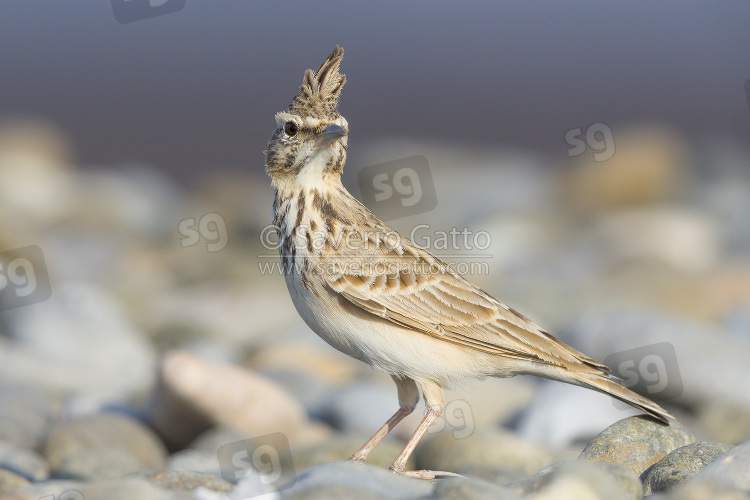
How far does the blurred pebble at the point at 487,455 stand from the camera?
265 inches

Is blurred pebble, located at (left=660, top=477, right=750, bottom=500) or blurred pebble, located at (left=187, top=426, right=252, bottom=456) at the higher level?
blurred pebble, located at (left=660, top=477, right=750, bottom=500)

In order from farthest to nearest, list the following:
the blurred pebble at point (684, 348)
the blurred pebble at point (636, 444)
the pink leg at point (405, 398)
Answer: the blurred pebble at point (684, 348) < the pink leg at point (405, 398) < the blurred pebble at point (636, 444)

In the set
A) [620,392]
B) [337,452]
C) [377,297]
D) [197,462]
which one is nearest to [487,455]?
[337,452]

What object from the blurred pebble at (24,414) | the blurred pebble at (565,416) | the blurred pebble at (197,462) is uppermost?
the blurred pebble at (24,414)

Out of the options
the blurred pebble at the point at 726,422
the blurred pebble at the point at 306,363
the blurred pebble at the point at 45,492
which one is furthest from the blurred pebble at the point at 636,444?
the blurred pebble at the point at 306,363

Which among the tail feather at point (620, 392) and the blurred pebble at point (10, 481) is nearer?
the tail feather at point (620, 392)

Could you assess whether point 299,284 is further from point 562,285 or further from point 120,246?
point 120,246

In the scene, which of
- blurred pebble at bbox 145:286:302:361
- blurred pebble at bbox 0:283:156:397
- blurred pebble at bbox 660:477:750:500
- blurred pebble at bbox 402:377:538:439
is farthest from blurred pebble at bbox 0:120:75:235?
blurred pebble at bbox 660:477:750:500

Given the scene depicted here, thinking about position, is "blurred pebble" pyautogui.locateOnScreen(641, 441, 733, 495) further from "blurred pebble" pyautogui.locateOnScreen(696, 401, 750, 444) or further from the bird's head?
"blurred pebble" pyautogui.locateOnScreen(696, 401, 750, 444)

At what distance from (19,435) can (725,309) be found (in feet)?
31.1

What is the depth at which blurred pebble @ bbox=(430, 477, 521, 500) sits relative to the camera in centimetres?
392

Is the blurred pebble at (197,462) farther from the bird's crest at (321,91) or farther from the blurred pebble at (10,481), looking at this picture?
the bird's crest at (321,91)

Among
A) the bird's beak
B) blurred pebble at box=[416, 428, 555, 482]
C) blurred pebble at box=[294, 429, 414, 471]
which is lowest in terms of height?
blurred pebble at box=[416, 428, 555, 482]

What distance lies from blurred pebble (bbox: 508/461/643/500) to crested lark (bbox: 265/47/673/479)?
A: 55.7 inches
